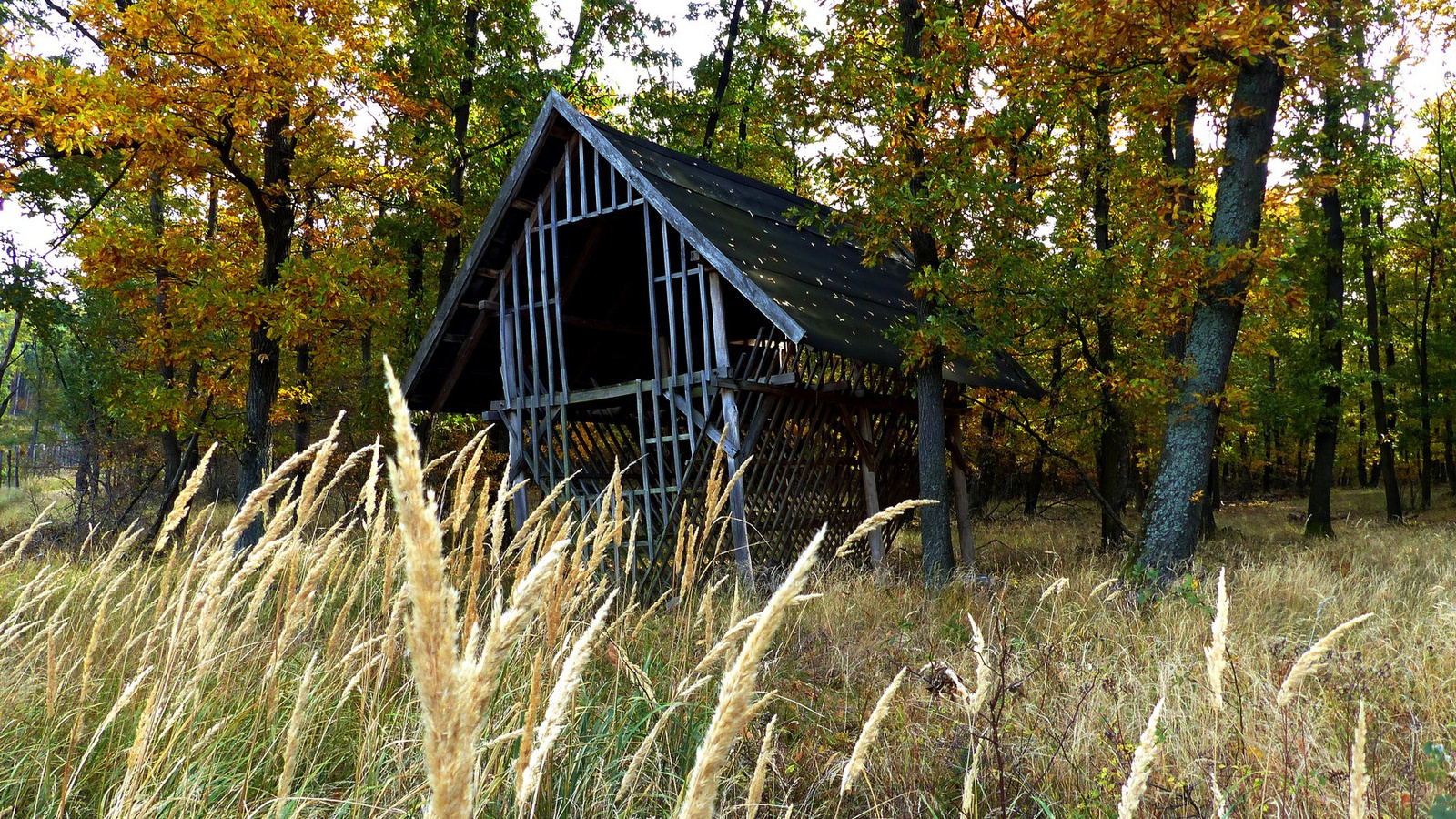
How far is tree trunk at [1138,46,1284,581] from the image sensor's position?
7.11 m

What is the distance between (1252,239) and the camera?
7.34 m

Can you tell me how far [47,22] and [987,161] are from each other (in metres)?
12.9

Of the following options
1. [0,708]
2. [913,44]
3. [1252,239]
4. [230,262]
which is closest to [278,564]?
[0,708]

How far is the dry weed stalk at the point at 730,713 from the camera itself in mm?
823

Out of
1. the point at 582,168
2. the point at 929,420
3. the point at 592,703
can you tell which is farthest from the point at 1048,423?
the point at 592,703

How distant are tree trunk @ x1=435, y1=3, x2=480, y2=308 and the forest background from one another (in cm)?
6

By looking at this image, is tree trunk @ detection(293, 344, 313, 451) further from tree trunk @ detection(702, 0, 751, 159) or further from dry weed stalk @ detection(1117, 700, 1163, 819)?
dry weed stalk @ detection(1117, 700, 1163, 819)

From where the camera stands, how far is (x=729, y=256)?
28.0 ft

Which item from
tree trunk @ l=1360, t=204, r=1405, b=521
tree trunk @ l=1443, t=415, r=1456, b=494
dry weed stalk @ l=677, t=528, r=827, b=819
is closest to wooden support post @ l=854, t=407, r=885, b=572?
dry weed stalk @ l=677, t=528, r=827, b=819

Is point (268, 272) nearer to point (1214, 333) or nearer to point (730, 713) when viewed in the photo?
point (1214, 333)

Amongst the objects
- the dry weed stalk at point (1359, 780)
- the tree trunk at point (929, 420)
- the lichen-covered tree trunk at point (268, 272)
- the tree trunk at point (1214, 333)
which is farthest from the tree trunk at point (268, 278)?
the dry weed stalk at point (1359, 780)

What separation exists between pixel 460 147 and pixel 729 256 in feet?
22.7

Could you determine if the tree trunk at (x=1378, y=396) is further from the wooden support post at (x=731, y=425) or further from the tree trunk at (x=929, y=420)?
the wooden support post at (x=731, y=425)

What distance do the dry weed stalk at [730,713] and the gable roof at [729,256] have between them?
6.85 metres
